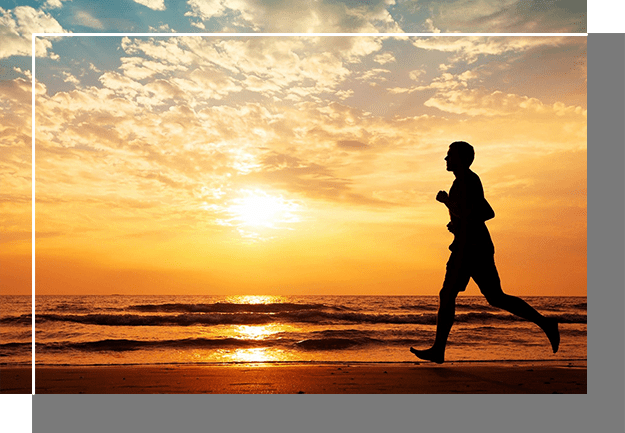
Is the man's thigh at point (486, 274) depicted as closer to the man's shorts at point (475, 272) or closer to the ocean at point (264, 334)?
the man's shorts at point (475, 272)

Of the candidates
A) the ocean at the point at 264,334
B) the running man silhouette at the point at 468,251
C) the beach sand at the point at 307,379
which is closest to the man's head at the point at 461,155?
the running man silhouette at the point at 468,251

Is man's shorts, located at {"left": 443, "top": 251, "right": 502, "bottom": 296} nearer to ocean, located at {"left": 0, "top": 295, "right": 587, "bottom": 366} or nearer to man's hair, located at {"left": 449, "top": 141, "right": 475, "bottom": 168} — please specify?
man's hair, located at {"left": 449, "top": 141, "right": 475, "bottom": 168}

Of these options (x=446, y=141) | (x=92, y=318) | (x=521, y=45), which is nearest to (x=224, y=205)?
(x=446, y=141)

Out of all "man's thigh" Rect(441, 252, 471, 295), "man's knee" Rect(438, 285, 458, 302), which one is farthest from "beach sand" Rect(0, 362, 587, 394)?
"man's thigh" Rect(441, 252, 471, 295)

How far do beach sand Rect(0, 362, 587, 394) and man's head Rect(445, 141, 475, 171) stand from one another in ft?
7.04

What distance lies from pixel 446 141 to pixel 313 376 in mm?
3435

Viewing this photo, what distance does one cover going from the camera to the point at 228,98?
6598 millimetres

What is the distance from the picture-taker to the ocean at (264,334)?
8180 millimetres

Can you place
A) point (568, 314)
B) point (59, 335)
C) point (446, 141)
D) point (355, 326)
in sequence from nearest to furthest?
point (446, 141)
point (59, 335)
point (355, 326)
point (568, 314)

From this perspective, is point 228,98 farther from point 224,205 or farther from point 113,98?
point 224,205

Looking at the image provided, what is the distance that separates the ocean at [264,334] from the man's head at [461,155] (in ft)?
10.9

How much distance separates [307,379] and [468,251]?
7.04 ft

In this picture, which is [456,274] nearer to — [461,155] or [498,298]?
[498,298]

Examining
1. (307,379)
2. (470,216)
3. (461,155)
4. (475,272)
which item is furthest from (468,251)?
(307,379)
